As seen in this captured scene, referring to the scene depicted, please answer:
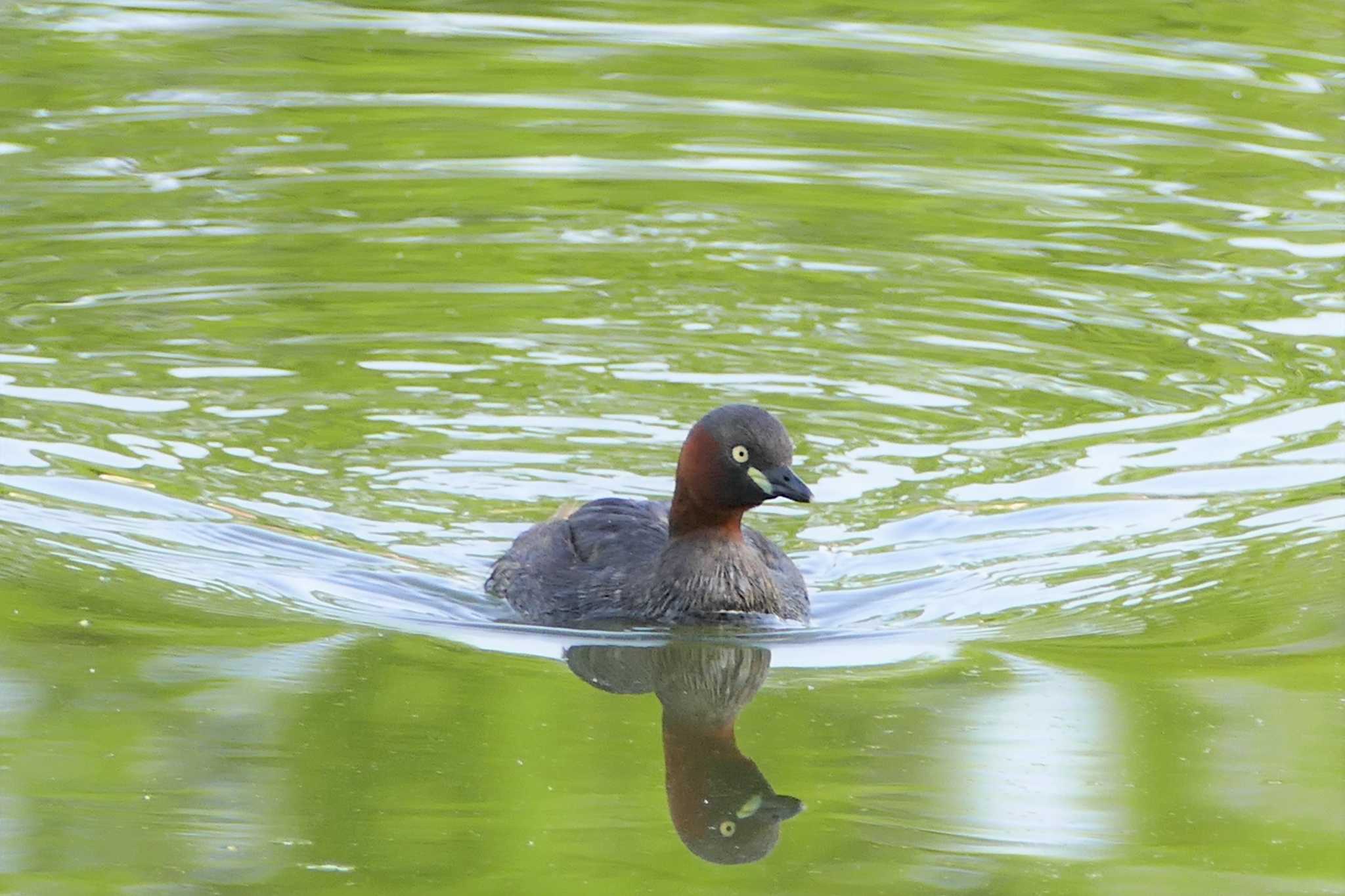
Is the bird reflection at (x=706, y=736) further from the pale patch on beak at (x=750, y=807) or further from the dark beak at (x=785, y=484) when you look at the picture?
the dark beak at (x=785, y=484)

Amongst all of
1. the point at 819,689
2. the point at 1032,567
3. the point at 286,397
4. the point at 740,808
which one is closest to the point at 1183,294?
the point at 1032,567

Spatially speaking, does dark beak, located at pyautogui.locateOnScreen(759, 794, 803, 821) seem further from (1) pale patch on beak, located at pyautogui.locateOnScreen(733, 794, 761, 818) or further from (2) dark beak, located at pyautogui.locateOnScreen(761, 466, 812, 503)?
(2) dark beak, located at pyautogui.locateOnScreen(761, 466, 812, 503)

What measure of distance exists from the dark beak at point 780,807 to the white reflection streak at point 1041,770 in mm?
499

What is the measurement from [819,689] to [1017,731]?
911 millimetres

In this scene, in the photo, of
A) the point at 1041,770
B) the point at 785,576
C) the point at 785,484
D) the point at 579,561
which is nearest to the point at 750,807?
the point at 1041,770

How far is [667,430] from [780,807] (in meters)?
5.24

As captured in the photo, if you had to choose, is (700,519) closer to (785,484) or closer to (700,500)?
(700,500)

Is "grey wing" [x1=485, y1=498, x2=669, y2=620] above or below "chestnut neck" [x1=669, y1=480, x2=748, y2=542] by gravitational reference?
below

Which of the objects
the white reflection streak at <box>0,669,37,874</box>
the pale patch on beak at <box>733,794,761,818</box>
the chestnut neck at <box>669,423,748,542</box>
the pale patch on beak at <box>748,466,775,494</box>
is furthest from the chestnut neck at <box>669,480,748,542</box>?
the white reflection streak at <box>0,669,37,874</box>

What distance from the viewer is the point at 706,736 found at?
8578mm

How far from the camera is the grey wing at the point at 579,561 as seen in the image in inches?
416

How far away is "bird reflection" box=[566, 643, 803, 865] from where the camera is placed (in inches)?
298

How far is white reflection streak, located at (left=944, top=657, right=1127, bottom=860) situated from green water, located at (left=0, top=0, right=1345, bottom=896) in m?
0.02

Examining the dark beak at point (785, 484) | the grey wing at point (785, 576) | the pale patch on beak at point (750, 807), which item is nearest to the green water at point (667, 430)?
the pale patch on beak at point (750, 807)
